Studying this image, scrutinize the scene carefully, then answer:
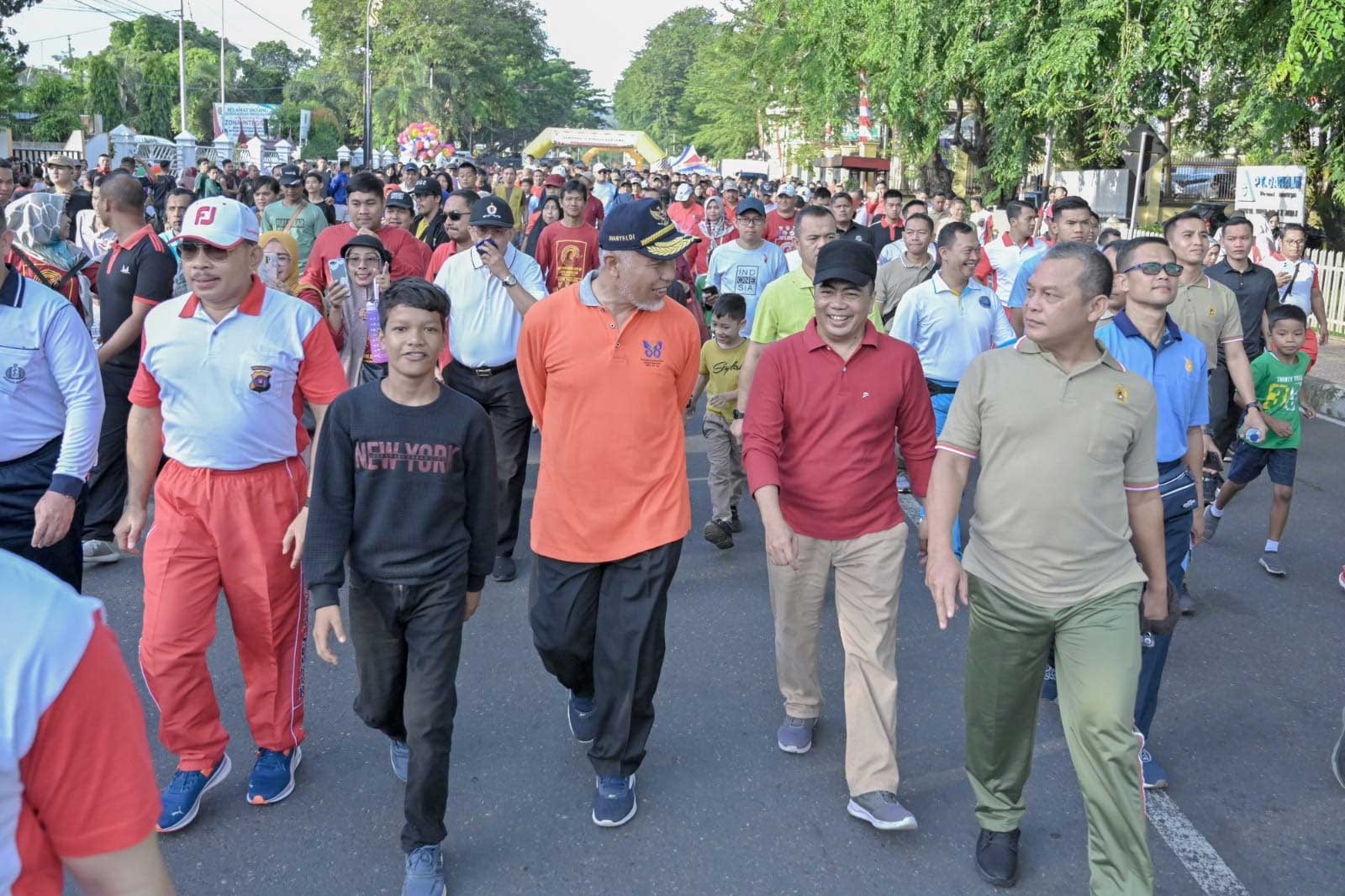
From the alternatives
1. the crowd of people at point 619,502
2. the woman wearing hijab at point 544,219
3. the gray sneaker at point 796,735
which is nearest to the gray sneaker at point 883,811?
the crowd of people at point 619,502

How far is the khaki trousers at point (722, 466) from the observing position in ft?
23.6

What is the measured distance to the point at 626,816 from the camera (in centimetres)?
400

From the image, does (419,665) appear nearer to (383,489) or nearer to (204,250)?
(383,489)

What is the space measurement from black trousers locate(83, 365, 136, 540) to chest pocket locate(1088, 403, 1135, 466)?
5147mm

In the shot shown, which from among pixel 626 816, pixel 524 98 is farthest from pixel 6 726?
pixel 524 98

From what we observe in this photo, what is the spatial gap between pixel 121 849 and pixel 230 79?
115688mm

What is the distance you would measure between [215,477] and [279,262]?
12.1 feet

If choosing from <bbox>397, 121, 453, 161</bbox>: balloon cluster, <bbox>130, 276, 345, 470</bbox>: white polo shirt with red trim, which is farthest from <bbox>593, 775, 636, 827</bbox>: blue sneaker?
<bbox>397, 121, 453, 161</bbox>: balloon cluster

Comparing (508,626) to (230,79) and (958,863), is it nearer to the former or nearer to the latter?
(958,863)

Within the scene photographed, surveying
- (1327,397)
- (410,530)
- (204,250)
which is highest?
(204,250)

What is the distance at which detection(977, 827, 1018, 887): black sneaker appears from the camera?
3.64 metres

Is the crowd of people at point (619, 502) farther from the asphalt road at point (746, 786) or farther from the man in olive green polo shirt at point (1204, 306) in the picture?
the man in olive green polo shirt at point (1204, 306)

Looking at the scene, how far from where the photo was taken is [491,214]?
632 centimetres

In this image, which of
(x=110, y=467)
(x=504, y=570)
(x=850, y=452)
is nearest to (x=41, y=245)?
(x=110, y=467)
